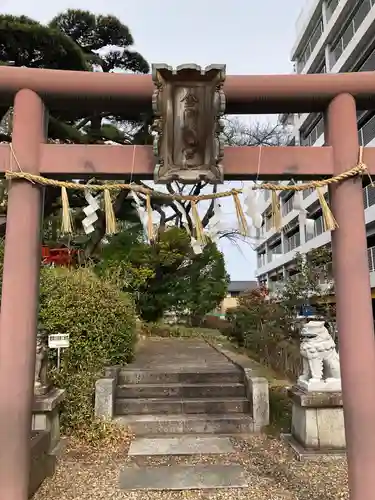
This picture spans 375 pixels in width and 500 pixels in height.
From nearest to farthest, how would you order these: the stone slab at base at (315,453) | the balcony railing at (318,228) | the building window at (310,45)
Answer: the stone slab at base at (315,453) < the balcony railing at (318,228) < the building window at (310,45)

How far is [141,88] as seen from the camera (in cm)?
339

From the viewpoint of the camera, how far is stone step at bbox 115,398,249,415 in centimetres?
663

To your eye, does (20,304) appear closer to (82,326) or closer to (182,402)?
(82,326)

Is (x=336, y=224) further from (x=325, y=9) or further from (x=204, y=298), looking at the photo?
(x=325, y=9)

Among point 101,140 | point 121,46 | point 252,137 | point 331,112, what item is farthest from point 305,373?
point 252,137

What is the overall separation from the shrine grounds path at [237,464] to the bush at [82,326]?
930 millimetres

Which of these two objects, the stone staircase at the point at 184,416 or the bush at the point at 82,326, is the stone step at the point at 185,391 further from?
the bush at the point at 82,326

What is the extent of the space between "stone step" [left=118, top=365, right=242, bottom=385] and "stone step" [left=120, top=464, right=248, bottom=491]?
96.3 inches

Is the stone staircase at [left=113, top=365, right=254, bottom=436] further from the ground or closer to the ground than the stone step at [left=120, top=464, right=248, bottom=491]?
further from the ground

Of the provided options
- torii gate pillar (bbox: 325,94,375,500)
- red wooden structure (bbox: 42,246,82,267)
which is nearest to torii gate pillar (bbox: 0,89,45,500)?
torii gate pillar (bbox: 325,94,375,500)

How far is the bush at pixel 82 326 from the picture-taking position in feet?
21.0

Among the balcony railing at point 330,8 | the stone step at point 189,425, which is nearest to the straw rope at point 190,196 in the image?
the stone step at point 189,425

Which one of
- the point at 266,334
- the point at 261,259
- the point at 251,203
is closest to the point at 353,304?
the point at 251,203

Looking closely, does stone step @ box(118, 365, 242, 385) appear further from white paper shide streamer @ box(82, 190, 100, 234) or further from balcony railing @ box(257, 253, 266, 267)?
balcony railing @ box(257, 253, 266, 267)
